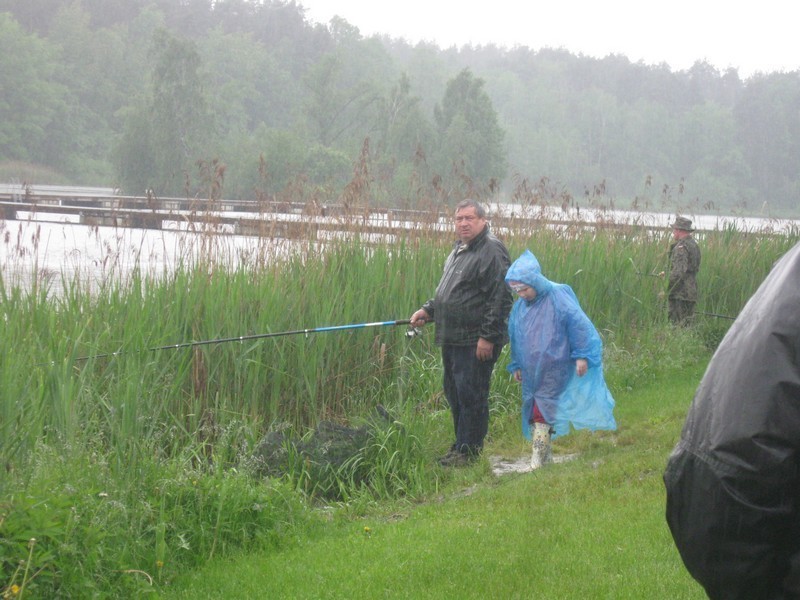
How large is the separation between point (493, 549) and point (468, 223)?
2919 mm

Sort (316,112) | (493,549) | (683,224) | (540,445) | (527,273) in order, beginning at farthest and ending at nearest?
(316,112), (683,224), (540,445), (527,273), (493,549)

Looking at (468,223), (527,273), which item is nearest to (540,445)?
(527,273)

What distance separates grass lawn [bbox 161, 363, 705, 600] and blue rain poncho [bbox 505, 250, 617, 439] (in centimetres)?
40

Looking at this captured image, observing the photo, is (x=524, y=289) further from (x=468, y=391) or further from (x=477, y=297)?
(x=468, y=391)

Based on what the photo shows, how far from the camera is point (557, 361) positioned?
7.54 metres

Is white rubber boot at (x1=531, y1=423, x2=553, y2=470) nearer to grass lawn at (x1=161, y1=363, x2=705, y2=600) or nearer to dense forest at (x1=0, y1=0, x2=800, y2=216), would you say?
grass lawn at (x1=161, y1=363, x2=705, y2=600)

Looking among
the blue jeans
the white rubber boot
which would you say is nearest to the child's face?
the blue jeans

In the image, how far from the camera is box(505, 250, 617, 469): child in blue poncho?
7.46 m

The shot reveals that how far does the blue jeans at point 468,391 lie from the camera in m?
7.75

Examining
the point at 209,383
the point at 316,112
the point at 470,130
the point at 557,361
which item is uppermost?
the point at 316,112

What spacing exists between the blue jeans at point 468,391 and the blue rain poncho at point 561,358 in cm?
35

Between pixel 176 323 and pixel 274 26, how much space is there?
273ft

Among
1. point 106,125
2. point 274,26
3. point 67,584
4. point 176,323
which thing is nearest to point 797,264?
point 67,584

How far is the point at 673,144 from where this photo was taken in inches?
3457
